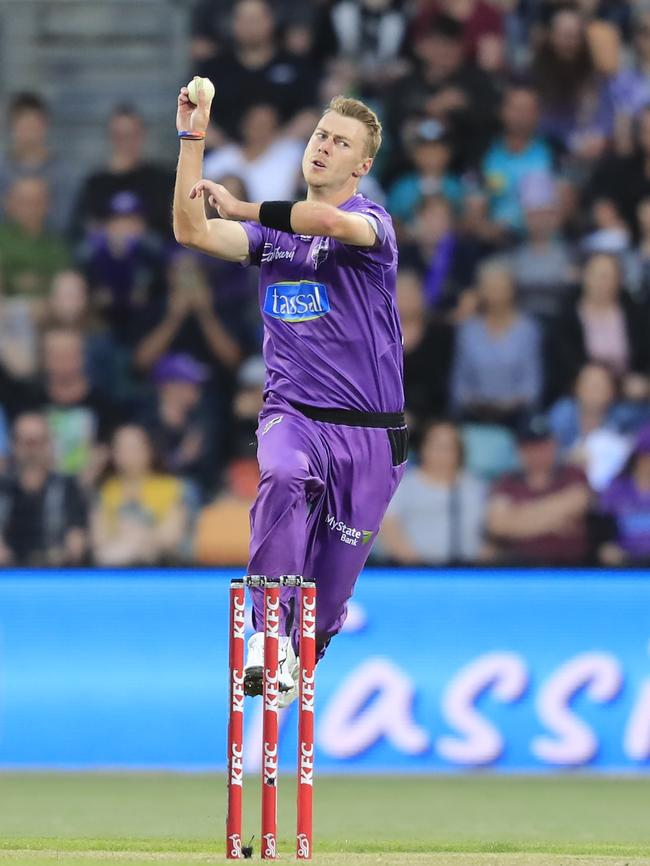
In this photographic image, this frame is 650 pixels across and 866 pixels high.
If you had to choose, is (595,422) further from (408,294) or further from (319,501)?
(319,501)

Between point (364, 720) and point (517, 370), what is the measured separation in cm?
295

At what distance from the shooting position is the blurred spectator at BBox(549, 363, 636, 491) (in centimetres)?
1305

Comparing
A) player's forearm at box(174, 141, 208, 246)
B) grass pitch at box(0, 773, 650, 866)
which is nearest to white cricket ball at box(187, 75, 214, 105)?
player's forearm at box(174, 141, 208, 246)

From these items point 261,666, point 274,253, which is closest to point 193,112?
point 274,253

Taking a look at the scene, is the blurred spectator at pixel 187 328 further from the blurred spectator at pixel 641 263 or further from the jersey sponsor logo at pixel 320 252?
the jersey sponsor logo at pixel 320 252

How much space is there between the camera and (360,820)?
9.64m

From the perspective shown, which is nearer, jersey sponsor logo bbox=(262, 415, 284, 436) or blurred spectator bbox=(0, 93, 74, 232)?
jersey sponsor logo bbox=(262, 415, 284, 436)

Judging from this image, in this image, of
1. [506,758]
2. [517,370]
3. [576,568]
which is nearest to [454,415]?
[517,370]

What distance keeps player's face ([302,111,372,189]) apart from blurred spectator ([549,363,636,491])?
5.95m

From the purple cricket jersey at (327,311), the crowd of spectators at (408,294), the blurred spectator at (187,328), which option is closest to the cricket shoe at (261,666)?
the purple cricket jersey at (327,311)

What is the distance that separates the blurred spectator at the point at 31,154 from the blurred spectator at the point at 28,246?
124 mm

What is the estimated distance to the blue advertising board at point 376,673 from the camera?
39.3ft

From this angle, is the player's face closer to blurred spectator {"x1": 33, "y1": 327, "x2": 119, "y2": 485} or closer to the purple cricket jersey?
the purple cricket jersey

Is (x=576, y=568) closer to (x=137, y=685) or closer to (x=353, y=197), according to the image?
(x=137, y=685)
